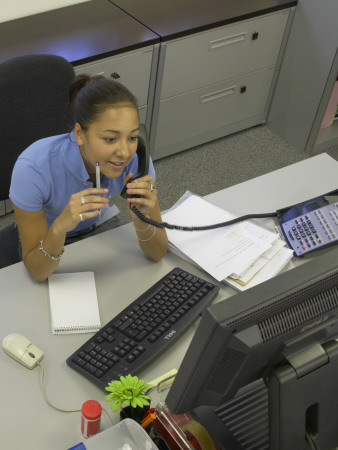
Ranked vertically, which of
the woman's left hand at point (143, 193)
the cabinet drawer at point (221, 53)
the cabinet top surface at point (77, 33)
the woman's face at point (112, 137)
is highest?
the woman's face at point (112, 137)

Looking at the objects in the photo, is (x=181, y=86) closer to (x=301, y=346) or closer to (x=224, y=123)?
(x=224, y=123)

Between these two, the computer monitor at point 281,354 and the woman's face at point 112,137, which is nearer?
the computer monitor at point 281,354

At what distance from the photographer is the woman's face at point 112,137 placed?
155 cm

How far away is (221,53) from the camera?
2.99 m

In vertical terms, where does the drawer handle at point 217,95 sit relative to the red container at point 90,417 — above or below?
below

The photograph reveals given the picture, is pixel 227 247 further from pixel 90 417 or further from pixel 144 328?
pixel 90 417

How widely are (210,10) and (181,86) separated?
1.21 ft

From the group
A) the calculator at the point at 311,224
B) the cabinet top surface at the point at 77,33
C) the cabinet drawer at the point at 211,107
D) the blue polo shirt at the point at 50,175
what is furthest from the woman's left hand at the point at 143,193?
the cabinet drawer at the point at 211,107

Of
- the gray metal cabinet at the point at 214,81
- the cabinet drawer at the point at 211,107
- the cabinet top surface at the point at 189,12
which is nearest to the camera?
the cabinet top surface at the point at 189,12

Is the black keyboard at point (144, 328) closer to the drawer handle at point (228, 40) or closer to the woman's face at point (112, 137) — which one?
the woman's face at point (112, 137)

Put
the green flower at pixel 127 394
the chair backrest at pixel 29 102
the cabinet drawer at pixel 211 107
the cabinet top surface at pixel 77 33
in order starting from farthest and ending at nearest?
the cabinet drawer at pixel 211 107 → the cabinet top surface at pixel 77 33 → the chair backrest at pixel 29 102 → the green flower at pixel 127 394

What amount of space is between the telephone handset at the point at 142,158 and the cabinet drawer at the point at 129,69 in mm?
978

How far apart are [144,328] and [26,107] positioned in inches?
33.2

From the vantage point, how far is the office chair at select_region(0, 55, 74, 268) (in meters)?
1.85
